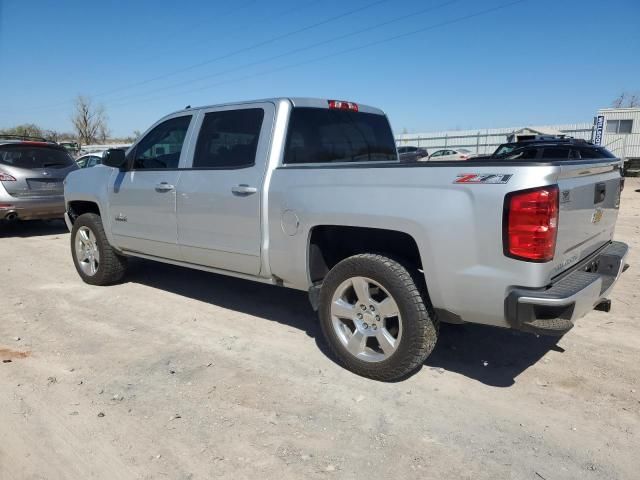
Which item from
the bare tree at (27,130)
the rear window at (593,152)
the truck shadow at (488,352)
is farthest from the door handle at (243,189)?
the bare tree at (27,130)

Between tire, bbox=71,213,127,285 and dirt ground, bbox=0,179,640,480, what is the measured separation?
2.52 ft

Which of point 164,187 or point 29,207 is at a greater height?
point 164,187

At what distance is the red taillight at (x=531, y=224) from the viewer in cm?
266

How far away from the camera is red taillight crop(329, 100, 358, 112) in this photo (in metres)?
4.52

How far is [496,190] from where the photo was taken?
2730 mm

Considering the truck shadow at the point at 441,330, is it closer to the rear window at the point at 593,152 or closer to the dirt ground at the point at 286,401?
the dirt ground at the point at 286,401

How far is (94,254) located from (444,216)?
4436mm

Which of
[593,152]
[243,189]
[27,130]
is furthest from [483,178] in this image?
[27,130]

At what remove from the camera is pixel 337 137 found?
14.7 feet

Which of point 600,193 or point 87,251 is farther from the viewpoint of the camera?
point 87,251

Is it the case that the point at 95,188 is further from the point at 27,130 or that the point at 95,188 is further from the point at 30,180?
the point at 27,130

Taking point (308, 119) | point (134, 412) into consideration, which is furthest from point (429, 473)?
point (308, 119)

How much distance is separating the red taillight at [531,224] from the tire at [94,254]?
4455 mm

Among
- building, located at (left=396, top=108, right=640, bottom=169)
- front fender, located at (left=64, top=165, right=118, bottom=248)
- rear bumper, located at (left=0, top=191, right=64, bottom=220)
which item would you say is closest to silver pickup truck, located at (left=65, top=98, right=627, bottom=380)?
front fender, located at (left=64, top=165, right=118, bottom=248)
